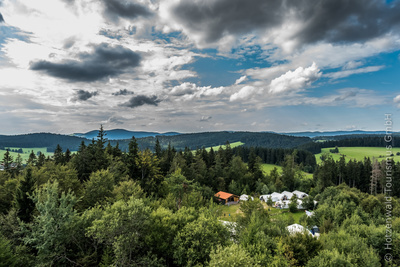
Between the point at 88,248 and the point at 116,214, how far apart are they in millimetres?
10791

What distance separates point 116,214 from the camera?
2058 cm

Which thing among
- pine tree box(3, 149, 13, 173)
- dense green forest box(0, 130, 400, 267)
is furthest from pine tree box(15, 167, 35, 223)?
pine tree box(3, 149, 13, 173)

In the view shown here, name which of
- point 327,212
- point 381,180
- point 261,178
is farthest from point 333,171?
point 327,212

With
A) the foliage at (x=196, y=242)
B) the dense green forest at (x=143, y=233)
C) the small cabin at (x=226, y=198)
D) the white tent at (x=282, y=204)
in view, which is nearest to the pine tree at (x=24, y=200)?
the dense green forest at (x=143, y=233)

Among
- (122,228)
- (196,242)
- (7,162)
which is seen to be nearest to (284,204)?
(196,242)

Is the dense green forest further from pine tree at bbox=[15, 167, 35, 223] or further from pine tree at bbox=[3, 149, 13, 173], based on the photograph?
pine tree at bbox=[3, 149, 13, 173]

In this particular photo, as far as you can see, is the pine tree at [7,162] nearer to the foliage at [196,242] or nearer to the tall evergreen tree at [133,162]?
the tall evergreen tree at [133,162]

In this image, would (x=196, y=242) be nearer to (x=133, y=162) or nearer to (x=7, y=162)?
(x=133, y=162)

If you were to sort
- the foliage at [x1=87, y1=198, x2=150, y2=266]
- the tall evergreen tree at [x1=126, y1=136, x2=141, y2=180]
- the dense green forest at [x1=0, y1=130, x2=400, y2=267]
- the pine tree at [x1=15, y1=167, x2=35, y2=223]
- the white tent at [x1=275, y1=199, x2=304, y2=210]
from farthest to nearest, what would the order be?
the white tent at [x1=275, y1=199, x2=304, y2=210] < the tall evergreen tree at [x1=126, y1=136, x2=141, y2=180] < the pine tree at [x1=15, y1=167, x2=35, y2=223] < the dense green forest at [x1=0, y1=130, x2=400, y2=267] < the foliage at [x1=87, y1=198, x2=150, y2=266]

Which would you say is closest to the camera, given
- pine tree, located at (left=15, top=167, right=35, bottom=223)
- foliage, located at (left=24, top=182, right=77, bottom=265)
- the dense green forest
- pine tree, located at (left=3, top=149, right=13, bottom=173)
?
the dense green forest

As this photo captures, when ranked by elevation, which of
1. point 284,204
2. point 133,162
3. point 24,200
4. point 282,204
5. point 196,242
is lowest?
point 282,204

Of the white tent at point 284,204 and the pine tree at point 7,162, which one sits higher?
the pine tree at point 7,162

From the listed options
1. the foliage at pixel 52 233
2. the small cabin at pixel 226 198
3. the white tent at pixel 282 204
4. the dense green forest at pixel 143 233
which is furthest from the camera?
the small cabin at pixel 226 198

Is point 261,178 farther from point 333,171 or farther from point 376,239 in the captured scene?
point 376,239
